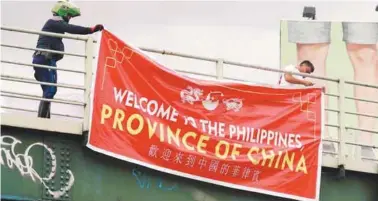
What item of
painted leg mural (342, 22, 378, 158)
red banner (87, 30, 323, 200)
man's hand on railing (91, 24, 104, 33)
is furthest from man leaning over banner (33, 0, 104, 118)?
painted leg mural (342, 22, 378, 158)

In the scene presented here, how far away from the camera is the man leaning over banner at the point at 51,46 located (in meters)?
12.2

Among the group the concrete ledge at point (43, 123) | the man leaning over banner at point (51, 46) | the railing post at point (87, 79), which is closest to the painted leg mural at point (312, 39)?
the man leaning over banner at point (51, 46)

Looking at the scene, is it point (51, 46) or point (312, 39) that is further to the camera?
point (312, 39)

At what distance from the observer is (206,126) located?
497 inches

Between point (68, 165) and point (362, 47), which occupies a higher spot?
point (362, 47)

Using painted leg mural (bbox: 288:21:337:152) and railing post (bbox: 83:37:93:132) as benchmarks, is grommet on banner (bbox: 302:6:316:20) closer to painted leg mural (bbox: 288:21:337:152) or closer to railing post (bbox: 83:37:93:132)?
painted leg mural (bbox: 288:21:337:152)

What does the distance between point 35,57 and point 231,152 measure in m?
2.75

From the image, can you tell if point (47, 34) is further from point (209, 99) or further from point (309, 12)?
point (309, 12)

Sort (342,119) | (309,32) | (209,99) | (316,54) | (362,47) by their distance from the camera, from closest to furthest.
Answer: (209,99) < (342,119) < (316,54) < (309,32) < (362,47)

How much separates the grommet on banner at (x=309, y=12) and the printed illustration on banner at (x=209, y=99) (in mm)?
20865

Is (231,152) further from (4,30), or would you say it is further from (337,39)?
(337,39)

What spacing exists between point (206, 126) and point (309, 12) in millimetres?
21317

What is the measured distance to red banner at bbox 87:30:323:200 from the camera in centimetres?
1198

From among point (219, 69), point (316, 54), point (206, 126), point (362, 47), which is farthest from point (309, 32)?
point (206, 126)
